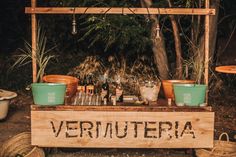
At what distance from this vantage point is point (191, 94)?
5254 millimetres

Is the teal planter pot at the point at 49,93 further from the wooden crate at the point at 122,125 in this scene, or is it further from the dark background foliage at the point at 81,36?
the dark background foliage at the point at 81,36

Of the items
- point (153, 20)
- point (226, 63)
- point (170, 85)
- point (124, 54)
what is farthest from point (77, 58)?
point (170, 85)

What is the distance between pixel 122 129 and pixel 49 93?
86 cm

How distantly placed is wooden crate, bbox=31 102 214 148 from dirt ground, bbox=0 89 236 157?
766 mm

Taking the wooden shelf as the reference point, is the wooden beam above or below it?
above

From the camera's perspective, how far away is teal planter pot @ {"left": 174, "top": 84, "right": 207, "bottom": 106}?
526 cm

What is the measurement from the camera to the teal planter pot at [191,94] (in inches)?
207

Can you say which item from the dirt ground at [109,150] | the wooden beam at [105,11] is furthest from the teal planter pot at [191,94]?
the dirt ground at [109,150]

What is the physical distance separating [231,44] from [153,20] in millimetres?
4735

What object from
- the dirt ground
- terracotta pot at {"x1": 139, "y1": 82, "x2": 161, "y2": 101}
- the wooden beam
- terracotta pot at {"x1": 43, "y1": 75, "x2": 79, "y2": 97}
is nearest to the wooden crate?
terracotta pot at {"x1": 139, "y1": 82, "x2": 161, "y2": 101}

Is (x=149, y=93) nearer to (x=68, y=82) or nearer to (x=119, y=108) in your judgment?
(x=119, y=108)

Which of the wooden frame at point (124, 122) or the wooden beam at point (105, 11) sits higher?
the wooden beam at point (105, 11)

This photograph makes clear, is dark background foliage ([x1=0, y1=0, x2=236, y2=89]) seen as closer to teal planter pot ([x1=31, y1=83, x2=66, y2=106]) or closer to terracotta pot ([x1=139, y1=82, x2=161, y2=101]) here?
terracotta pot ([x1=139, y1=82, x2=161, y2=101])

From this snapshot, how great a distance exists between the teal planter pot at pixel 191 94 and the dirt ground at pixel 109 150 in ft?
3.19
